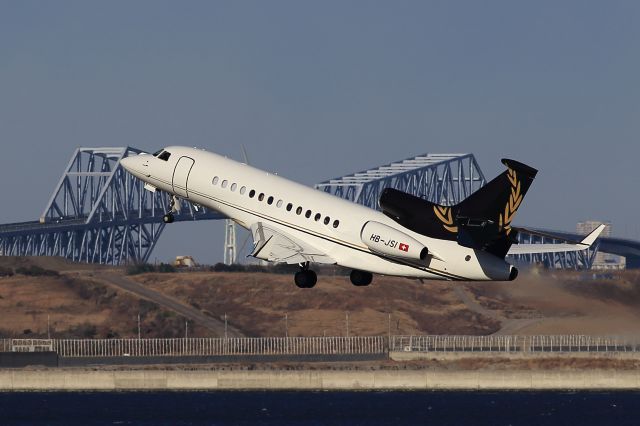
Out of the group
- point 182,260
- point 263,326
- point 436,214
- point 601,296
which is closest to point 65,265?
point 182,260

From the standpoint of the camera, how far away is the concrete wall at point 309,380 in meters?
106

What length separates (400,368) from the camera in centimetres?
11388

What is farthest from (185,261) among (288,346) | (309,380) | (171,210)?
(171,210)

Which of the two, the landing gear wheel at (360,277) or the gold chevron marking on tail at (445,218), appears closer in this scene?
the gold chevron marking on tail at (445,218)

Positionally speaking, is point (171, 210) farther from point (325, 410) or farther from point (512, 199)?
point (325, 410)

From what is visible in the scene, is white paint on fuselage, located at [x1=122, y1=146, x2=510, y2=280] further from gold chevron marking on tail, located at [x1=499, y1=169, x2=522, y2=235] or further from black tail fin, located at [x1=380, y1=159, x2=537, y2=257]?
gold chevron marking on tail, located at [x1=499, y1=169, x2=522, y2=235]

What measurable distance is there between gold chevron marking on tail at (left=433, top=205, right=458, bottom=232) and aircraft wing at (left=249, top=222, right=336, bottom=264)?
18.0 ft

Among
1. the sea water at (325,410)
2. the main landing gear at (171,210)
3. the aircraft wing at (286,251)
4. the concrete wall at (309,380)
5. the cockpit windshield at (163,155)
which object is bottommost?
the sea water at (325,410)

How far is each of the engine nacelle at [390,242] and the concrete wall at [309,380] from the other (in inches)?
1549

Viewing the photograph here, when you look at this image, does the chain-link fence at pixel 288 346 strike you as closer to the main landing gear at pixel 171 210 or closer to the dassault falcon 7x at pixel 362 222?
the main landing gear at pixel 171 210

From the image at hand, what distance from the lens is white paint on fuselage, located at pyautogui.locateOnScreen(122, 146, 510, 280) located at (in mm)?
66188

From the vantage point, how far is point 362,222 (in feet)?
224

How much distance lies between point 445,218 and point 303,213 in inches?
269

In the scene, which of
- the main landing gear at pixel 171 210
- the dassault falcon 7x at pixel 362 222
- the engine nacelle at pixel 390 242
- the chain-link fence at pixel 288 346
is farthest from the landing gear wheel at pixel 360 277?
the chain-link fence at pixel 288 346
